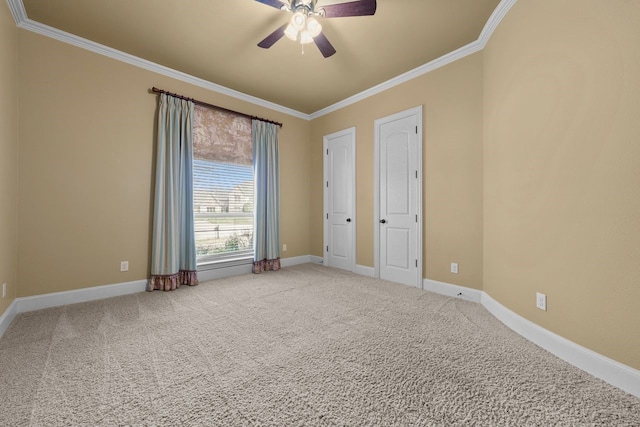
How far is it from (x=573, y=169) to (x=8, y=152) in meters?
4.67

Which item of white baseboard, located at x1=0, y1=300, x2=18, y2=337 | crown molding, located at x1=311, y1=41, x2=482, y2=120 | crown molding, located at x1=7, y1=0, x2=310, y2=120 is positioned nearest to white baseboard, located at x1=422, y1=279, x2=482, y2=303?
crown molding, located at x1=311, y1=41, x2=482, y2=120

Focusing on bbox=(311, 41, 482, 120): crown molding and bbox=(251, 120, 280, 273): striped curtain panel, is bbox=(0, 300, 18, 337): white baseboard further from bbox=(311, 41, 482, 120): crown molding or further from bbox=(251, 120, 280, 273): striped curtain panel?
bbox=(311, 41, 482, 120): crown molding

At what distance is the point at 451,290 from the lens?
10.6 feet

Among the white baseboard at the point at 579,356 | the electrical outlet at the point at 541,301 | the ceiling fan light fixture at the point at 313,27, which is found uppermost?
the ceiling fan light fixture at the point at 313,27

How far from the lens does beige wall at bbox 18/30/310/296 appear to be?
267 cm

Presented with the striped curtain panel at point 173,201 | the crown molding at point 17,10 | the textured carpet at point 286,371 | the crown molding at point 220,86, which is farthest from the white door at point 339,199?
the crown molding at point 17,10

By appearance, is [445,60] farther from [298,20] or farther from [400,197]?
[298,20]

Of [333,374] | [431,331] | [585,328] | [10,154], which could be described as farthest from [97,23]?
[585,328]

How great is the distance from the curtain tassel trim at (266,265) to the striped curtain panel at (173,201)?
0.98 m

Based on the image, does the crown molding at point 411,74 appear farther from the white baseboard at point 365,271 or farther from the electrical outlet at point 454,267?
the white baseboard at point 365,271

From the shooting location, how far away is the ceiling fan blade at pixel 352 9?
1979 millimetres

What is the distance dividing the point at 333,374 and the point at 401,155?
9.90 ft

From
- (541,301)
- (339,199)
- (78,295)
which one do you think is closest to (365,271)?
(339,199)

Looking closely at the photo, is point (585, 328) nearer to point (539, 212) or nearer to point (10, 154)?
point (539, 212)
